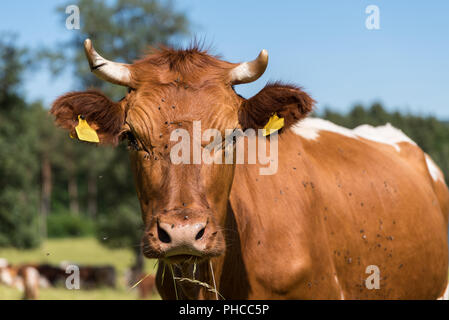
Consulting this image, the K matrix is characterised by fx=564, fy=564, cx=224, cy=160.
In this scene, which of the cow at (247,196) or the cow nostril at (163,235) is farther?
the cow at (247,196)

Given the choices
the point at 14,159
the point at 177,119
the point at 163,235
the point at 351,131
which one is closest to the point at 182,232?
the point at 163,235

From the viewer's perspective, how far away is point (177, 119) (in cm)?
390

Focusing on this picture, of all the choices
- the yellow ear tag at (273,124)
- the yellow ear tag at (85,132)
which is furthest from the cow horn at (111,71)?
the yellow ear tag at (273,124)

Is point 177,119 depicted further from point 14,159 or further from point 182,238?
point 14,159

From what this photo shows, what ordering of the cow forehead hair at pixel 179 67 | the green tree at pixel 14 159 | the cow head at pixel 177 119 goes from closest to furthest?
1. the cow head at pixel 177 119
2. the cow forehead hair at pixel 179 67
3. the green tree at pixel 14 159

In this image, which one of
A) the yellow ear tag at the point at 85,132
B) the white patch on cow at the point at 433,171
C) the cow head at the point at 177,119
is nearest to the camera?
the cow head at the point at 177,119

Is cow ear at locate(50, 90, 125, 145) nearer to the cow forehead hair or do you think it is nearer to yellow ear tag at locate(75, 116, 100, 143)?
yellow ear tag at locate(75, 116, 100, 143)

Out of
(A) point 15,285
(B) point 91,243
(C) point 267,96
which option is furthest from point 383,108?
(B) point 91,243

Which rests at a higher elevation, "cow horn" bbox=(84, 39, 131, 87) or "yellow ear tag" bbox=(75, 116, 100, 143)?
"cow horn" bbox=(84, 39, 131, 87)

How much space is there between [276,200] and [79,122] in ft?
5.75

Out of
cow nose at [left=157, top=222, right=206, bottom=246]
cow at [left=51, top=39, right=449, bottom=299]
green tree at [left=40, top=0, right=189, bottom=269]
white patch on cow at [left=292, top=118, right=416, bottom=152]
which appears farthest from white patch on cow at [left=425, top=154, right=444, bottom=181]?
green tree at [left=40, top=0, right=189, bottom=269]

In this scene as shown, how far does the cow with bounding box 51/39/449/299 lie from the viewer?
380cm

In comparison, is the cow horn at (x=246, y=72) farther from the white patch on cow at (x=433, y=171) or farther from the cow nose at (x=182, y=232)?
the white patch on cow at (x=433, y=171)

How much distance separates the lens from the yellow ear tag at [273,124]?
4.50m
